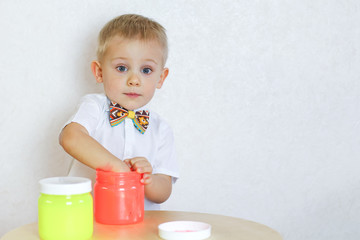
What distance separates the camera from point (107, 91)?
4.86ft

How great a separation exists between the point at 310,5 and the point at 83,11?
0.89 meters

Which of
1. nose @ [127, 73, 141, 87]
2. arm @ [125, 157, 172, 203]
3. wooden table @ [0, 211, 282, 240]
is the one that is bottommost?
wooden table @ [0, 211, 282, 240]

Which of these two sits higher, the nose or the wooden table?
the nose

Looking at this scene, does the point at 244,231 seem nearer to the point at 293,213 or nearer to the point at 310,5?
the point at 293,213

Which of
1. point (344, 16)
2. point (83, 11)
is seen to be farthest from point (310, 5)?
point (83, 11)

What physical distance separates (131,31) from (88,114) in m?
0.28

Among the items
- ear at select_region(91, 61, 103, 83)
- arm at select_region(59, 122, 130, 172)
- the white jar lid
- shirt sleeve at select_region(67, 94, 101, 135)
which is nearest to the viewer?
the white jar lid

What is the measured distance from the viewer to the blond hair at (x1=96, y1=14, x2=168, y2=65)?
57.3 inches

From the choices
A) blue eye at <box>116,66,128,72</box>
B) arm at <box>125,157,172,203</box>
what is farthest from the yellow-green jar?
blue eye at <box>116,66,128,72</box>

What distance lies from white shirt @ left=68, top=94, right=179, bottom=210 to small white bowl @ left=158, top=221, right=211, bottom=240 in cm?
50

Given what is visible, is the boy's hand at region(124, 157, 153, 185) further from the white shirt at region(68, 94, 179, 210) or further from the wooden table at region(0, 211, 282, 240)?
the white shirt at region(68, 94, 179, 210)

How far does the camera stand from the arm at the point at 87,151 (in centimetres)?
119

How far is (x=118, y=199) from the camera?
3.54 ft

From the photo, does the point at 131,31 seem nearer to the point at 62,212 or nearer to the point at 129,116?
the point at 129,116
